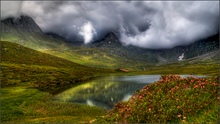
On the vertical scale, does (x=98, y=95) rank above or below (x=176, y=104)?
below

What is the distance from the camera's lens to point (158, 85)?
3141 cm

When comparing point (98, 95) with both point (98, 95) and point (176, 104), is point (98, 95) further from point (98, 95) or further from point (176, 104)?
point (176, 104)

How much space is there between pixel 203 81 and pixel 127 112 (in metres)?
10.5

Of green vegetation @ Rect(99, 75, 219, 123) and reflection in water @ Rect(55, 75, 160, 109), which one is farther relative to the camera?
reflection in water @ Rect(55, 75, 160, 109)

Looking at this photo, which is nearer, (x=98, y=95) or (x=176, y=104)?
(x=176, y=104)

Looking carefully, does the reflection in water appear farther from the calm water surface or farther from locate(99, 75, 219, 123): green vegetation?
locate(99, 75, 219, 123): green vegetation

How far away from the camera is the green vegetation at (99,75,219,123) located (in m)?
23.0

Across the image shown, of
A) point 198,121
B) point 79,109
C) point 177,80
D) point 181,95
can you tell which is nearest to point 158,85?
point 177,80

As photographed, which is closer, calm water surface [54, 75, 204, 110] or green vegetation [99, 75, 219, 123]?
green vegetation [99, 75, 219, 123]

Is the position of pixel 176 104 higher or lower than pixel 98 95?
higher

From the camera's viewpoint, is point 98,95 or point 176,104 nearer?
point 176,104

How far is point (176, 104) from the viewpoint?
24.9 metres

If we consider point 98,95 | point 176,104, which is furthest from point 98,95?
point 176,104

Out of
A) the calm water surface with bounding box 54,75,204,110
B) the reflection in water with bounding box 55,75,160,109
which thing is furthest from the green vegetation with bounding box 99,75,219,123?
the reflection in water with bounding box 55,75,160,109
